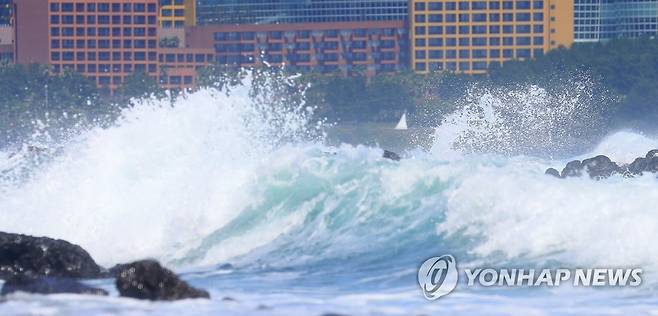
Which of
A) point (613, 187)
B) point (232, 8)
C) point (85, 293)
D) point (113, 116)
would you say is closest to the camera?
point (85, 293)

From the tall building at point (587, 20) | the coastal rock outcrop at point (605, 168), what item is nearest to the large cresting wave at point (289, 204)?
the coastal rock outcrop at point (605, 168)

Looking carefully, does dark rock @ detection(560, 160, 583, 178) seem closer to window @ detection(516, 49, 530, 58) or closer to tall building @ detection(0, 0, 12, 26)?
window @ detection(516, 49, 530, 58)

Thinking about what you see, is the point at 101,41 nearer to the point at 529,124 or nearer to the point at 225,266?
the point at 529,124

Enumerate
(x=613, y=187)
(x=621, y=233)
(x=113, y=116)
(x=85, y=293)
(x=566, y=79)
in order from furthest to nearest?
(x=566, y=79) → (x=113, y=116) → (x=613, y=187) → (x=621, y=233) → (x=85, y=293)

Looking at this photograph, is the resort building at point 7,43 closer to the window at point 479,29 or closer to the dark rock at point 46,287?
the window at point 479,29

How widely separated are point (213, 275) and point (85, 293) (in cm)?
478

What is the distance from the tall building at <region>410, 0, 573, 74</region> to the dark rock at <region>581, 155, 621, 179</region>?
11421 centimetres

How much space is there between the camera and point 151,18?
15900 cm

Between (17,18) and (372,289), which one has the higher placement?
(17,18)

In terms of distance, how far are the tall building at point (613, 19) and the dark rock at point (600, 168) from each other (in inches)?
4652

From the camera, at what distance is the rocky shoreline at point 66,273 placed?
65.3 feet

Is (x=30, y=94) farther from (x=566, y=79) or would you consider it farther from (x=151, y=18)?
(x=566, y=79)

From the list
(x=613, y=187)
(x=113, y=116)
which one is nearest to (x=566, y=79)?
(x=113, y=116)

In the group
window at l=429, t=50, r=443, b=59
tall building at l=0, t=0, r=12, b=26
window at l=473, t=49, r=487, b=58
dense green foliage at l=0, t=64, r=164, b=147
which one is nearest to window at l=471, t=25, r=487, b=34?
window at l=473, t=49, r=487, b=58
